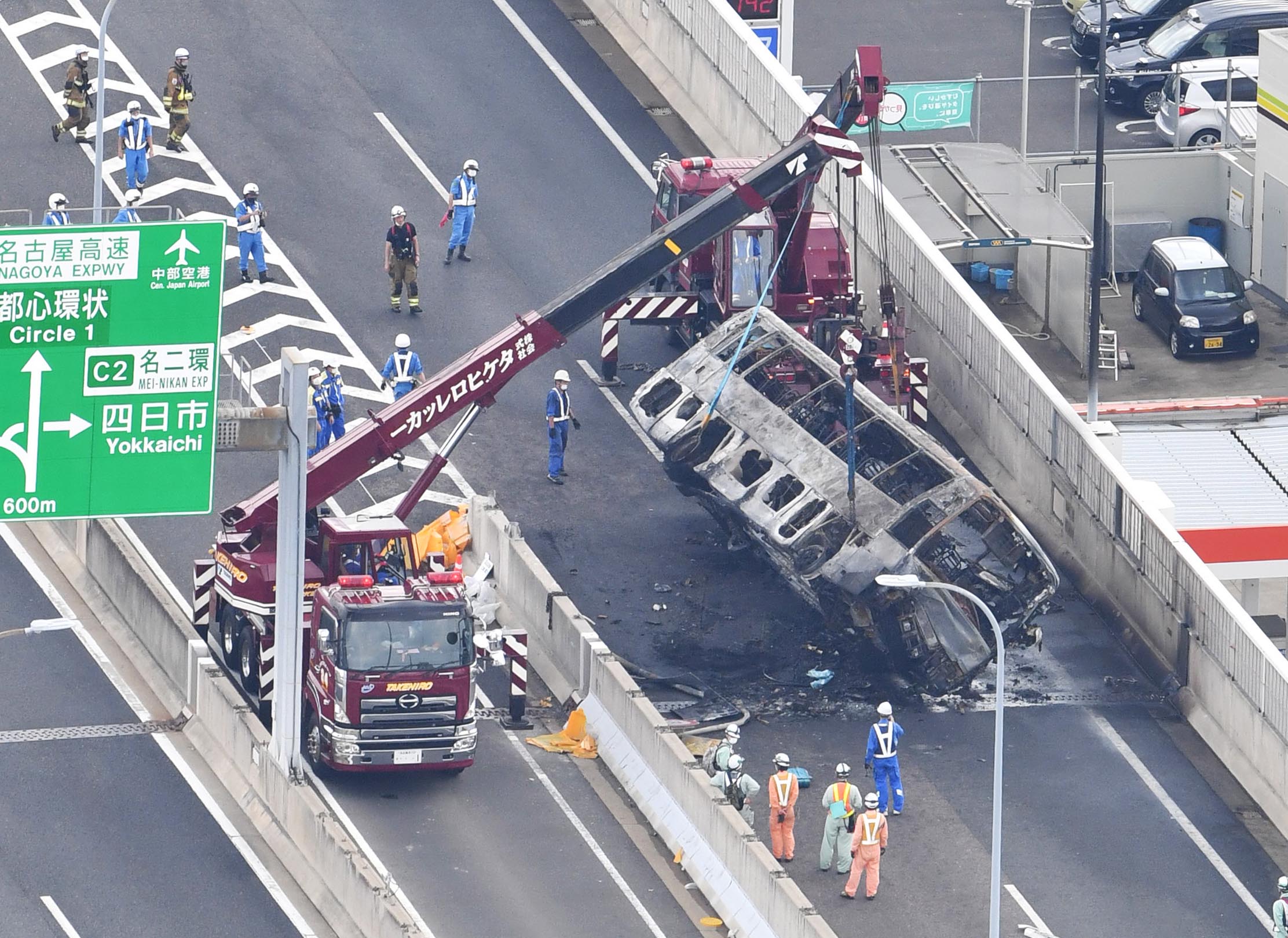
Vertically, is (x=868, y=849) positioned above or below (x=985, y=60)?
below

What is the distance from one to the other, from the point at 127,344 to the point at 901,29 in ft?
108

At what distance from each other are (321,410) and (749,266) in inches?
281

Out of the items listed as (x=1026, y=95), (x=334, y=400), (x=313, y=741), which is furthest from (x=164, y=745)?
(x=1026, y=95)

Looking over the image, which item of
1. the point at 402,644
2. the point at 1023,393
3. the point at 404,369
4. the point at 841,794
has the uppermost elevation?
the point at 404,369

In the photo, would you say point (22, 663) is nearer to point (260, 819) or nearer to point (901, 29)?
point (260, 819)

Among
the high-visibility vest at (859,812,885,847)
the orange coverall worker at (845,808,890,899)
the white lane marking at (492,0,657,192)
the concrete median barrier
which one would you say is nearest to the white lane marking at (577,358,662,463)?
the concrete median barrier

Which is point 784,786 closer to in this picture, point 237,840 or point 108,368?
point 237,840

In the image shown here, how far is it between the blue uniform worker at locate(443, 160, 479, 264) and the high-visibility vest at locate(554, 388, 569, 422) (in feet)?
19.2

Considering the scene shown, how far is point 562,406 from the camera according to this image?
4666 cm

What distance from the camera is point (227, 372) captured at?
48.3 metres

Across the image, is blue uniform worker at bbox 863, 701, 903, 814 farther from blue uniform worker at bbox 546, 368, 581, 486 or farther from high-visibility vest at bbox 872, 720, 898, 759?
blue uniform worker at bbox 546, 368, 581, 486

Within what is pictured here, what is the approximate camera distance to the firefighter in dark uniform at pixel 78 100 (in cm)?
5322

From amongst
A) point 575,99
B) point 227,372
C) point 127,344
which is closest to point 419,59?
point 575,99

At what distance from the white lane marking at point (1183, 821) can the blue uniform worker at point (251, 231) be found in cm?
1641
